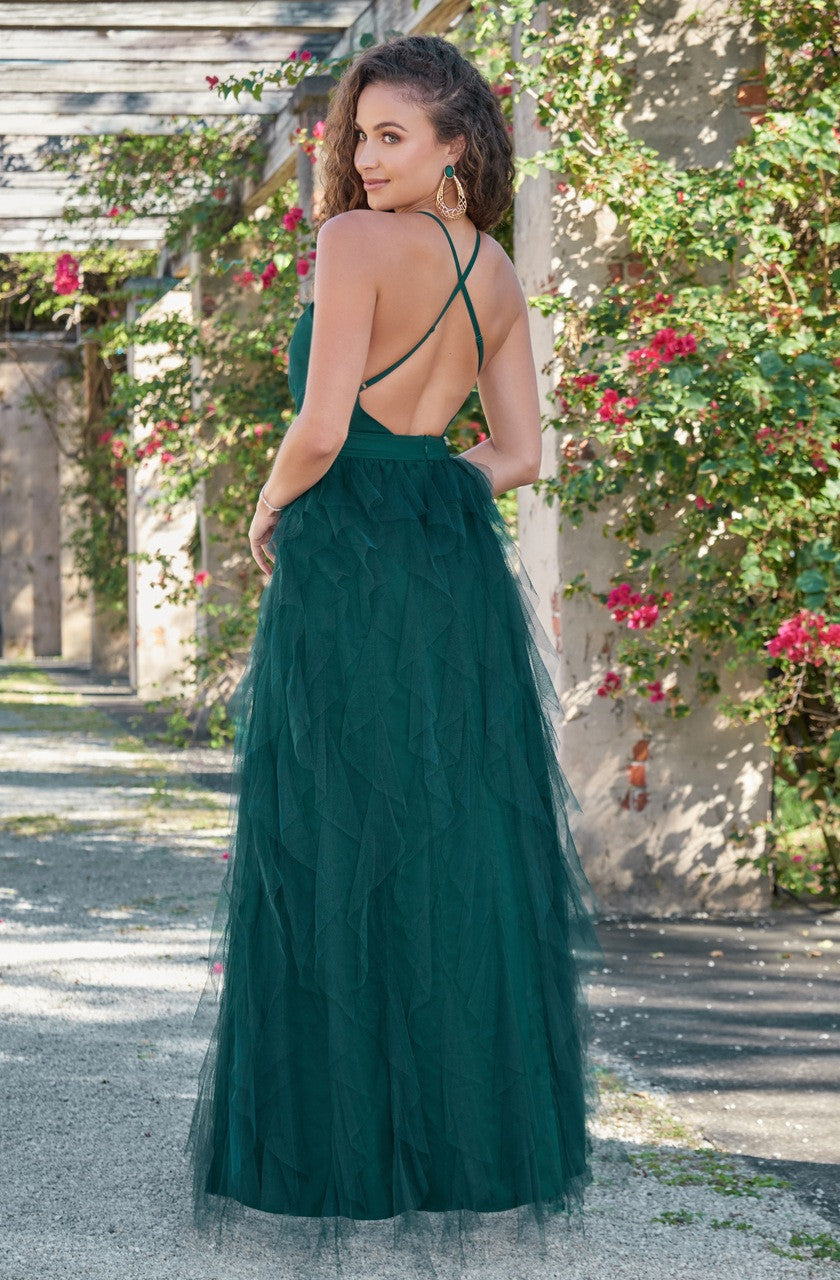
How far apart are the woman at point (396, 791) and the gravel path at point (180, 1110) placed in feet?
0.46

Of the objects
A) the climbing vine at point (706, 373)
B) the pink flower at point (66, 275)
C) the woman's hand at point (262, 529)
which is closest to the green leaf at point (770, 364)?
the climbing vine at point (706, 373)

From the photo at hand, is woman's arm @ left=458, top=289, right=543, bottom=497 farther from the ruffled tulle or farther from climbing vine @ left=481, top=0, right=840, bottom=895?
climbing vine @ left=481, top=0, right=840, bottom=895

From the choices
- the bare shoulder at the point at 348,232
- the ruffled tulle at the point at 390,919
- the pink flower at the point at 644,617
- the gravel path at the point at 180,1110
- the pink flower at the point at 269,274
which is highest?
the pink flower at the point at 269,274

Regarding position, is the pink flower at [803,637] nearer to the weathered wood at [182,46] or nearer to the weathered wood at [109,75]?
the weathered wood at [182,46]

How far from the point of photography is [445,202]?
2.32 metres

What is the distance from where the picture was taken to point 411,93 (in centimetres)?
229

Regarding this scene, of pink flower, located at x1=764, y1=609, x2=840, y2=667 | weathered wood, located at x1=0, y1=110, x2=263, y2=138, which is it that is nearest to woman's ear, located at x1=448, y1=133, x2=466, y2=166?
pink flower, located at x1=764, y1=609, x2=840, y2=667

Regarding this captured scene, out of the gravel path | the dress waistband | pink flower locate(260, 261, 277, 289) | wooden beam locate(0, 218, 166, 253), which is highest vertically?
wooden beam locate(0, 218, 166, 253)

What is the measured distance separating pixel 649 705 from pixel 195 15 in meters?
3.34

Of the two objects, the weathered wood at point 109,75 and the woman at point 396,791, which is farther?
the weathered wood at point 109,75

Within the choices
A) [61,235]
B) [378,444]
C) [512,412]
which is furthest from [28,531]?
[378,444]

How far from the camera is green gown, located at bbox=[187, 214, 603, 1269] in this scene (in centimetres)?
218

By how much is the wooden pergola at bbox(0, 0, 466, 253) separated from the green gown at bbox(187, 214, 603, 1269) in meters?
3.65

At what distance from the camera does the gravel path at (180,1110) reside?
226 cm
